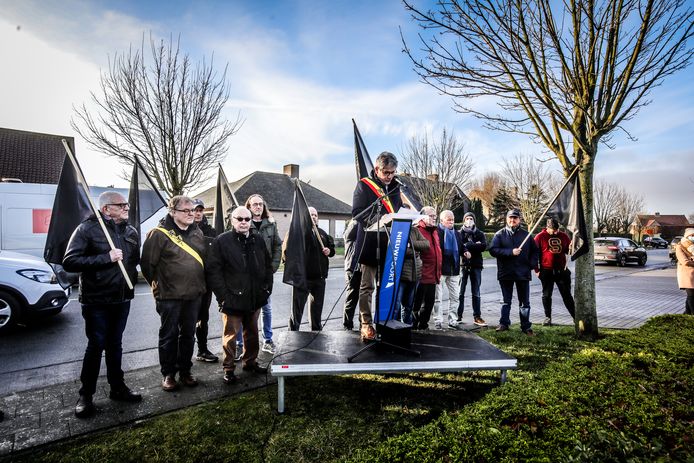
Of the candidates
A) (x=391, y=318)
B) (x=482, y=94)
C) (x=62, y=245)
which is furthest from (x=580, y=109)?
(x=62, y=245)

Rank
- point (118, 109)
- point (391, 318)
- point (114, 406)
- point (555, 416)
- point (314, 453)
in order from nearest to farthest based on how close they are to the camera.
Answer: point (555, 416) < point (314, 453) < point (114, 406) < point (391, 318) < point (118, 109)

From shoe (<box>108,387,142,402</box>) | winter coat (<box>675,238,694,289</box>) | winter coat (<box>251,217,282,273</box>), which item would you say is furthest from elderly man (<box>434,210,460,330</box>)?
shoe (<box>108,387,142,402</box>)

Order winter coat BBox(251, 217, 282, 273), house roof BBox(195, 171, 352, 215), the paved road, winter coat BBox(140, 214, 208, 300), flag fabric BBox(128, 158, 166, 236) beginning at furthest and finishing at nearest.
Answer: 1. house roof BBox(195, 171, 352, 215)
2. winter coat BBox(251, 217, 282, 273)
3. flag fabric BBox(128, 158, 166, 236)
4. the paved road
5. winter coat BBox(140, 214, 208, 300)

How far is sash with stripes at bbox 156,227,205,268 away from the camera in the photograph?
4.48m

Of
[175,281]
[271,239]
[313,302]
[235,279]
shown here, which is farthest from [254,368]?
[271,239]

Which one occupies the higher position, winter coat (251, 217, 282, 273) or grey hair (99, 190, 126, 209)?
grey hair (99, 190, 126, 209)

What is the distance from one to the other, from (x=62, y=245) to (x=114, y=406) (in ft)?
6.39

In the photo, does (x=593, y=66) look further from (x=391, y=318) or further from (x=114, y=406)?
(x=114, y=406)

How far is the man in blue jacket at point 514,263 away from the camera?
6.96m

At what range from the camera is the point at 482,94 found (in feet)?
21.4

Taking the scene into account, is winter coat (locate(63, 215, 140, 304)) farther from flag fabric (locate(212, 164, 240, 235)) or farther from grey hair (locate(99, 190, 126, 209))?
flag fabric (locate(212, 164, 240, 235))

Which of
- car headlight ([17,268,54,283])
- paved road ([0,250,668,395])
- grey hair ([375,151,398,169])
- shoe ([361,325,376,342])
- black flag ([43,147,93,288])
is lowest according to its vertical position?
paved road ([0,250,668,395])

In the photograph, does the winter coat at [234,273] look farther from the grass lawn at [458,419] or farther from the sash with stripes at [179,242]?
the grass lawn at [458,419]

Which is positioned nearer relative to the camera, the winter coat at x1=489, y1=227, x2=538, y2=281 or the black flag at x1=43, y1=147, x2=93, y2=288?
the black flag at x1=43, y1=147, x2=93, y2=288
